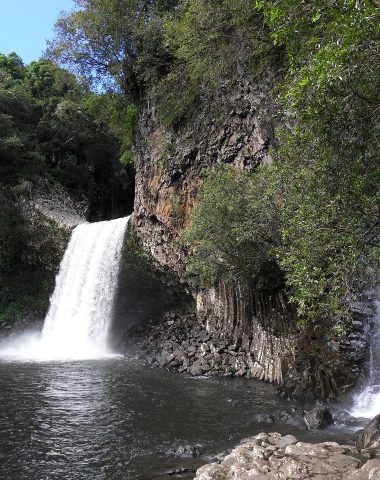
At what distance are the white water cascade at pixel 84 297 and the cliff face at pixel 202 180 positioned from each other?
1924mm

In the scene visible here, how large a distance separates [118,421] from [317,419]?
4.29m

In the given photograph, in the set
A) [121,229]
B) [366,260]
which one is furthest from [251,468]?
[121,229]

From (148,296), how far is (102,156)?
16191 mm

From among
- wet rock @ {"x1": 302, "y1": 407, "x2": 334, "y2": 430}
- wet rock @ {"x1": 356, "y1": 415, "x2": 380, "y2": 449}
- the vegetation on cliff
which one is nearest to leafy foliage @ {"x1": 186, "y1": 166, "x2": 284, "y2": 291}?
the vegetation on cliff

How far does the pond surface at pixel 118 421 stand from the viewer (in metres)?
7.32

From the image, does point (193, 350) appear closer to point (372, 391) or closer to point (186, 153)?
point (372, 391)

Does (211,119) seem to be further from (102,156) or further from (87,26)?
(102,156)

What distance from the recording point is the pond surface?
24.0 ft

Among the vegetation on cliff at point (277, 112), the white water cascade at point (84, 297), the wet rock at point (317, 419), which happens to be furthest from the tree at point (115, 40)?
the wet rock at point (317, 419)

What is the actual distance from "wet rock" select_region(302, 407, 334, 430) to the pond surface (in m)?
0.25

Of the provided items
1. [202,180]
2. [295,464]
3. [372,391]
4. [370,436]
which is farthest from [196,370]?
[295,464]

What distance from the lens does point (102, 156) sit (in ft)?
112

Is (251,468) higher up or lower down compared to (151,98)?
lower down

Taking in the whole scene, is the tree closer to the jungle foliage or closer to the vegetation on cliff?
the vegetation on cliff
